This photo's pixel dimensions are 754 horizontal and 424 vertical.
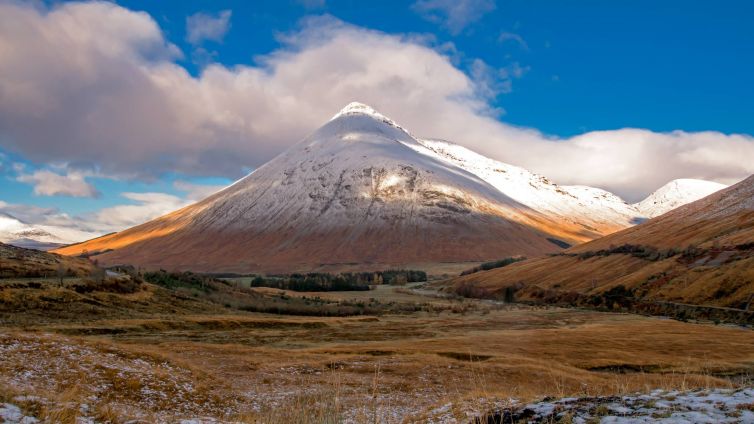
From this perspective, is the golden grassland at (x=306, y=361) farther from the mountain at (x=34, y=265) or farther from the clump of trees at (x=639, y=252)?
the clump of trees at (x=639, y=252)

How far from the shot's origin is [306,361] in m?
32.8

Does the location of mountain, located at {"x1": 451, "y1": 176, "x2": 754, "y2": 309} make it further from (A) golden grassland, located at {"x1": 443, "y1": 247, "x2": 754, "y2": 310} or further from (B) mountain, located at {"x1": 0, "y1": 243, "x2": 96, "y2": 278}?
(B) mountain, located at {"x1": 0, "y1": 243, "x2": 96, "y2": 278}

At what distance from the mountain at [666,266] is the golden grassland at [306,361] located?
53.7 ft

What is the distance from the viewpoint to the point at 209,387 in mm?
23344

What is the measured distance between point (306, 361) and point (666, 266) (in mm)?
78799

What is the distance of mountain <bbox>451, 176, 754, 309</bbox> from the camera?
251ft

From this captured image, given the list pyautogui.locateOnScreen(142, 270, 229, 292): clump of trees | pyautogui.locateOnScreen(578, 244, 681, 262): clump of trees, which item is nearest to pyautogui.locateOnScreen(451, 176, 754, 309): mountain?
pyautogui.locateOnScreen(578, 244, 681, 262): clump of trees

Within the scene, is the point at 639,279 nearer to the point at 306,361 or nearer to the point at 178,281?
the point at 178,281

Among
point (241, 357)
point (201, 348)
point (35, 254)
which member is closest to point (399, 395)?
point (241, 357)

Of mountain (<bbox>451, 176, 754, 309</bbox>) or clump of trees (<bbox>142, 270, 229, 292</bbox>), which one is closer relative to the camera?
mountain (<bbox>451, 176, 754, 309</bbox>)

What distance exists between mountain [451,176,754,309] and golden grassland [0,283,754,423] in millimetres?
16378

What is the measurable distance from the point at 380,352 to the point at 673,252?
265 ft

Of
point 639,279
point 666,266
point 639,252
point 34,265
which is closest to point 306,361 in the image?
point 34,265

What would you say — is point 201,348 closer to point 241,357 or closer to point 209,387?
point 241,357
